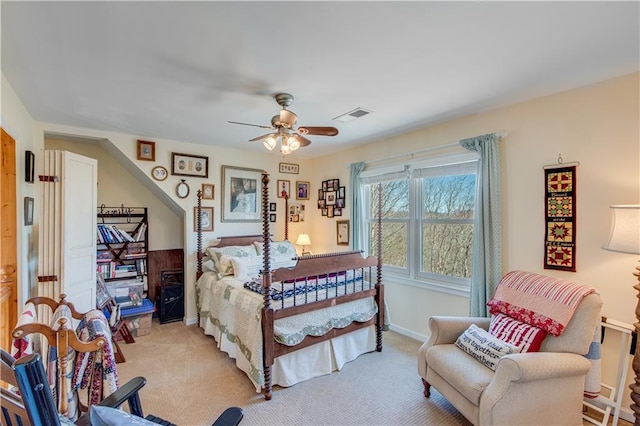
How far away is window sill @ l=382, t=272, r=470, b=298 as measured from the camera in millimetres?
3102

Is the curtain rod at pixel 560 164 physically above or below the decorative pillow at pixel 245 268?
above

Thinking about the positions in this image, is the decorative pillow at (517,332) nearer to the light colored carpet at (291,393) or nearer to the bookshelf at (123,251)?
the light colored carpet at (291,393)

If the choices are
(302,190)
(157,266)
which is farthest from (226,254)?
(302,190)

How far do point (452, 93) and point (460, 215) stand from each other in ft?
4.49

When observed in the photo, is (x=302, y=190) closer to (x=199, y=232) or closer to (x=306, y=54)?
(x=199, y=232)

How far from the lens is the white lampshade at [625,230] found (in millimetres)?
1729

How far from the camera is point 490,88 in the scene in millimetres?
2359

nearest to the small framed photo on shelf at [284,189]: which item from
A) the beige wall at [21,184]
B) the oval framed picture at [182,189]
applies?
the oval framed picture at [182,189]

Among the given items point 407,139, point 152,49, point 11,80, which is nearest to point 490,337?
point 407,139

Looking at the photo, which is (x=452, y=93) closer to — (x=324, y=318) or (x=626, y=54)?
(x=626, y=54)

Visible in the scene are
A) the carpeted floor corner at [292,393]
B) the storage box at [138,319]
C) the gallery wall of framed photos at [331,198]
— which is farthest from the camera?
the gallery wall of framed photos at [331,198]

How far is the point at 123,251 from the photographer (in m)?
3.93

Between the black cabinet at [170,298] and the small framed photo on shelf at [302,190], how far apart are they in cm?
224

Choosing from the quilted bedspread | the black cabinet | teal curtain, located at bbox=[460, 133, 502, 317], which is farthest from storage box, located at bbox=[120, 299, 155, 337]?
teal curtain, located at bbox=[460, 133, 502, 317]
